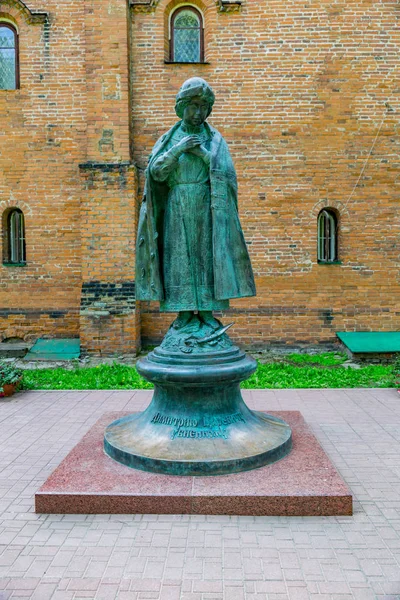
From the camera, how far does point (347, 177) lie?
1037 cm

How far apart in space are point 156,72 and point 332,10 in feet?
12.8

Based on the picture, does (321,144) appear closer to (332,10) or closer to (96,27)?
(332,10)

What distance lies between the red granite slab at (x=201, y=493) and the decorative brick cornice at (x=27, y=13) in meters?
10.3

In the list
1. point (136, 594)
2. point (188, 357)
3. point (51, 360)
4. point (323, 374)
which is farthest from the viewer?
point (51, 360)

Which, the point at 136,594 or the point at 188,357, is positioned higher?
the point at 188,357

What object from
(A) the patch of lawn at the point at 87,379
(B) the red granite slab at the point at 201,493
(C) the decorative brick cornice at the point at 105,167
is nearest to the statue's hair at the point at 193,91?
(B) the red granite slab at the point at 201,493

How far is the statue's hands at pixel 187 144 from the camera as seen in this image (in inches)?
152

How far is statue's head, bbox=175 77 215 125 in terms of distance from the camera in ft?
12.6

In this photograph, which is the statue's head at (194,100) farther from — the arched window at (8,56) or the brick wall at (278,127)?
the arched window at (8,56)

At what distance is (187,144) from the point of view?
3879mm

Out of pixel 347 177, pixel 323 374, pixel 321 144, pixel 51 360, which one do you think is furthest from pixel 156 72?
pixel 323 374

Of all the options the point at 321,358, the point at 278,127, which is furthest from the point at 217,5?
the point at 321,358

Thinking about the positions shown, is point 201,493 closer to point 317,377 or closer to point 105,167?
point 317,377

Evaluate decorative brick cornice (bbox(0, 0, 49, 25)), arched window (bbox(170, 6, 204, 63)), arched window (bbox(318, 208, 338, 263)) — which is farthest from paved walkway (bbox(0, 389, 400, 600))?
decorative brick cornice (bbox(0, 0, 49, 25))
